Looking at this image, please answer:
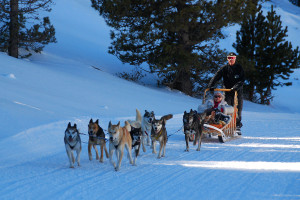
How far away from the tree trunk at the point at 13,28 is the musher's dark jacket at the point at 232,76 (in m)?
12.5

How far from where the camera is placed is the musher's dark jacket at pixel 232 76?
10656 mm

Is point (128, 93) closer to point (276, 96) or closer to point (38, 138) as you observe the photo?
point (38, 138)

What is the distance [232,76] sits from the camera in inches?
427

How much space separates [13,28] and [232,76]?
13.0 m

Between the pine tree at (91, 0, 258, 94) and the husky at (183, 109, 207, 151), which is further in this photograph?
the pine tree at (91, 0, 258, 94)

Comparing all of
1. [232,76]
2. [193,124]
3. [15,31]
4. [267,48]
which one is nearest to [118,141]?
[193,124]

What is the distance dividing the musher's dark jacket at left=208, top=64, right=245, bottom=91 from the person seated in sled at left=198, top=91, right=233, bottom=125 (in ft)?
1.88

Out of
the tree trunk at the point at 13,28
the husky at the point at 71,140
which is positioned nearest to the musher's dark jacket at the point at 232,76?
the husky at the point at 71,140

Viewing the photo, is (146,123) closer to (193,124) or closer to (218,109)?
(193,124)

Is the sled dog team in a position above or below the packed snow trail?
above

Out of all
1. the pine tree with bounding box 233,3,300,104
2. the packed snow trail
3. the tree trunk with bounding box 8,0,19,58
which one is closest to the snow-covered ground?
the packed snow trail

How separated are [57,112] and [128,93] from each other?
6.90 meters

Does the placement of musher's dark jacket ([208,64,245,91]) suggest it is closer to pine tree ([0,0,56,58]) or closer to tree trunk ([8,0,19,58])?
pine tree ([0,0,56,58])

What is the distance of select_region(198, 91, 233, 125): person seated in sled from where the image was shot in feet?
31.7
